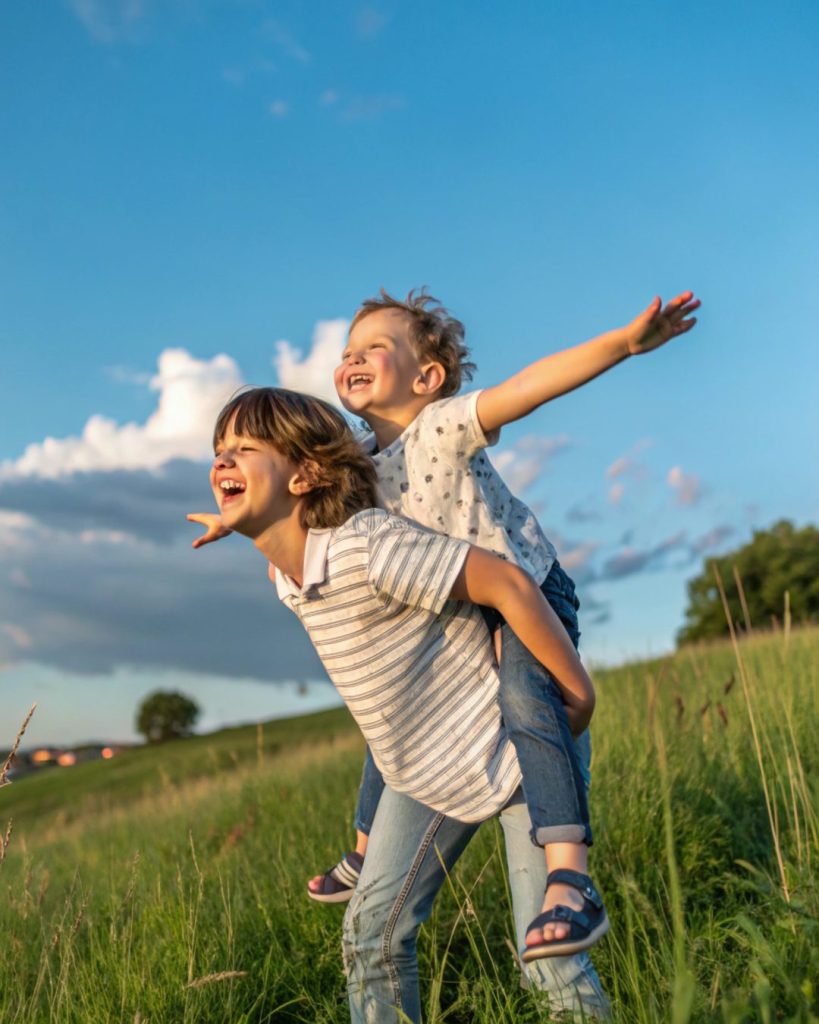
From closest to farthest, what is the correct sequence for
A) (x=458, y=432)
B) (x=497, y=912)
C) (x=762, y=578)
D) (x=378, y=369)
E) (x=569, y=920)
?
(x=569, y=920), (x=458, y=432), (x=378, y=369), (x=497, y=912), (x=762, y=578)

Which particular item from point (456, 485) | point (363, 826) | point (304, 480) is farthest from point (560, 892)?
point (304, 480)

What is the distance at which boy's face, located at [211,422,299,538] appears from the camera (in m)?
2.69

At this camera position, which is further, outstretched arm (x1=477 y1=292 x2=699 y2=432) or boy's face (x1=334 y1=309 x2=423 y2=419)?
boy's face (x1=334 y1=309 x2=423 y2=419)

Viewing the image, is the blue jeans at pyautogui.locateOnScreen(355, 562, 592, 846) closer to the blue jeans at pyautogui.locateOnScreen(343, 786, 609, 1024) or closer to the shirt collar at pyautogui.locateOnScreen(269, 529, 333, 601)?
the blue jeans at pyautogui.locateOnScreen(343, 786, 609, 1024)

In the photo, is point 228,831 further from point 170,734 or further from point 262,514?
point 170,734

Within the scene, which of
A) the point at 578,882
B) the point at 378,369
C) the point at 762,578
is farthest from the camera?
the point at 762,578

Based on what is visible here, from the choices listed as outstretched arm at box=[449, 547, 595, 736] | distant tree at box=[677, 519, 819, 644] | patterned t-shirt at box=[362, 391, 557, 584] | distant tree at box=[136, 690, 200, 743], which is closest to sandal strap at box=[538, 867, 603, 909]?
outstretched arm at box=[449, 547, 595, 736]

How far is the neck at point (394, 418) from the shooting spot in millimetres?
2918

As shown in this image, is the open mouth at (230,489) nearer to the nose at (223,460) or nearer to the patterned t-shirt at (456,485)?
the nose at (223,460)

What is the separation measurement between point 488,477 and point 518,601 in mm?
493

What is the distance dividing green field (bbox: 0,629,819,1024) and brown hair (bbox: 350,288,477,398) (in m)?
1.35

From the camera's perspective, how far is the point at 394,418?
2924 mm

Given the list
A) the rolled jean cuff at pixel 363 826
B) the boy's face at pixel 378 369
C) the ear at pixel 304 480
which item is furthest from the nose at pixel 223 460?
the rolled jean cuff at pixel 363 826

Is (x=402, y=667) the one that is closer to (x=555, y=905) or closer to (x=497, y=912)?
(x=555, y=905)
